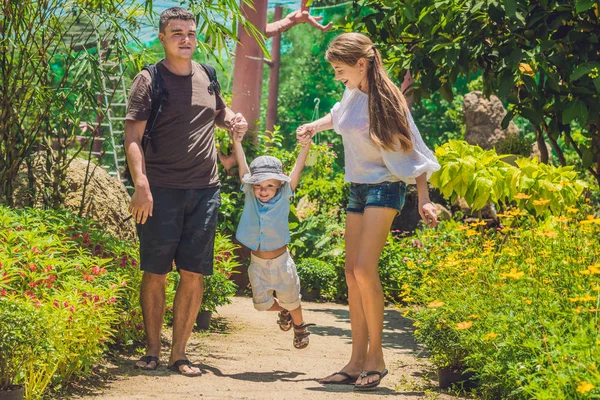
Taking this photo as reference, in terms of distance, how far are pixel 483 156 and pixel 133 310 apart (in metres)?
3.29

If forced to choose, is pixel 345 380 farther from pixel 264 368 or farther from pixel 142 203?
pixel 142 203

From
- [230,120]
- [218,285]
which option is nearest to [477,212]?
[218,285]

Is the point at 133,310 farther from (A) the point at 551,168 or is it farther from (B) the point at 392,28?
(A) the point at 551,168

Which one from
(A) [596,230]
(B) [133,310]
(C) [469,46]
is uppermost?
(C) [469,46]

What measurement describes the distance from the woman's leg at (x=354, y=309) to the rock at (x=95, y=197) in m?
2.62

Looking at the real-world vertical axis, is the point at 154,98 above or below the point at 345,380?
above

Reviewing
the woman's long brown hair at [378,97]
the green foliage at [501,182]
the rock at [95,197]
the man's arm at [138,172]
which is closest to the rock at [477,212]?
the green foliage at [501,182]

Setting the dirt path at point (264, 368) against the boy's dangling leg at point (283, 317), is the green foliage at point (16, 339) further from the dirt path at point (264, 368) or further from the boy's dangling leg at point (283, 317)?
the boy's dangling leg at point (283, 317)

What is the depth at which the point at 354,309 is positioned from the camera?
15.7 ft

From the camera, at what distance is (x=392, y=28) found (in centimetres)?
696

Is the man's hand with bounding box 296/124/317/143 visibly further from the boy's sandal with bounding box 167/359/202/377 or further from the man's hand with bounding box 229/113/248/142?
the boy's sandal with bounding box 167/359/202/377

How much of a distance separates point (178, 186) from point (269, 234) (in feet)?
2.07

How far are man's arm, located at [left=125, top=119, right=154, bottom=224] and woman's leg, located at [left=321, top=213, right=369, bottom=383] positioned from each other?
3.55 ft


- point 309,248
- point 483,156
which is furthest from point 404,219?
point 483,156
